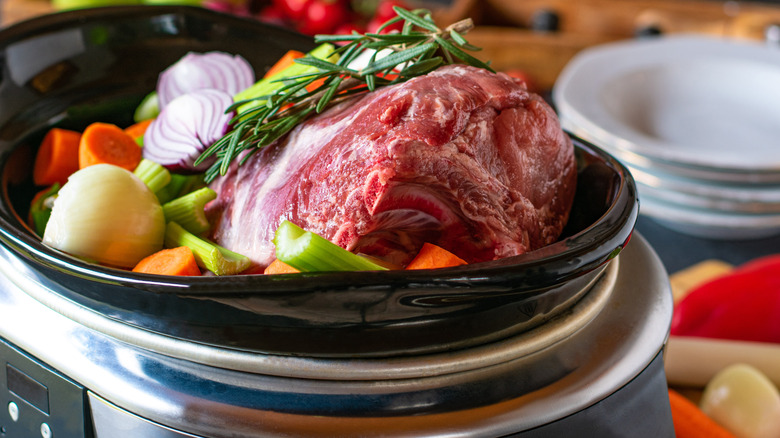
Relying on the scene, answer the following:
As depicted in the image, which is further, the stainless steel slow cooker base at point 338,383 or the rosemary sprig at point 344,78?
the rosemary sprig at point 344,78

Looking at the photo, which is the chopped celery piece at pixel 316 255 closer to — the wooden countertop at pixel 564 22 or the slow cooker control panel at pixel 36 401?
the slow cooker control panel at pixel 36 401

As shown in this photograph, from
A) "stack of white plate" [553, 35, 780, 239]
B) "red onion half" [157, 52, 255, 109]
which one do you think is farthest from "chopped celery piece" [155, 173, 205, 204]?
"stack of white plate" [553, 35, 780, 239]

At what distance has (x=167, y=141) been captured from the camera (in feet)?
3.49

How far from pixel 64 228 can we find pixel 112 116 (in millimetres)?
538

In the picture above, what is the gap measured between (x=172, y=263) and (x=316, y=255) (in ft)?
0.73

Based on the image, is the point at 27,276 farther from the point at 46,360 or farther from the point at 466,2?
the point at 466,2

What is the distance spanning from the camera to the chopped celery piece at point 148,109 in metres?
1.33

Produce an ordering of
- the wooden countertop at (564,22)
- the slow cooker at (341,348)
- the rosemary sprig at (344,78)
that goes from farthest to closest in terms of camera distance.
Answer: the wooden countertop at (564,22)
the rosemary sprig at (344,78)
the slow cooker at (341,348)

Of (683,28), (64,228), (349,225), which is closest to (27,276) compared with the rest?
(64,228)

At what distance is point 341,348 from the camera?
0.75 m

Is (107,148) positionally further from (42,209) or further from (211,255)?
(211,255)

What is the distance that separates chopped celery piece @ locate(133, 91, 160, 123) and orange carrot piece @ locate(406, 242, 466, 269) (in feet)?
2.33

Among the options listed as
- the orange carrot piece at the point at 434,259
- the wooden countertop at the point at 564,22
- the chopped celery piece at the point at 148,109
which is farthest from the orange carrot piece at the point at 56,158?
the wooden countertop at the point at 564,22

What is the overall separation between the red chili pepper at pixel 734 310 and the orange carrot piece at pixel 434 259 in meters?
0.93
